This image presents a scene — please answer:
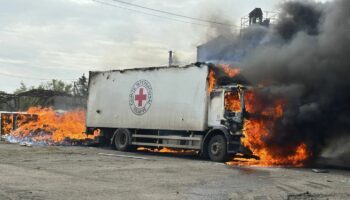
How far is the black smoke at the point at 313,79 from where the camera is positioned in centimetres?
1439

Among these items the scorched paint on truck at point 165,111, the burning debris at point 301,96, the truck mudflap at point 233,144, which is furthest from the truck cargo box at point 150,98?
the burning debris at point 301,96

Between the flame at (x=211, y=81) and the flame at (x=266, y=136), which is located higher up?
the flame at (x=211, y=81)

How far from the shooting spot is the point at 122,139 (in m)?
20.2

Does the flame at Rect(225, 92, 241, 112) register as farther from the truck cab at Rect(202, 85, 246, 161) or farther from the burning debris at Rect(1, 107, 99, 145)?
the burning debris at Rect(1, 107, 99, 145)

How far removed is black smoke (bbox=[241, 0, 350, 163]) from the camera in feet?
47.2

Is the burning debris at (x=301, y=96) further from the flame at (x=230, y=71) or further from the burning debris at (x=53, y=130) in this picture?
the burning debris at (x=53, y=130)

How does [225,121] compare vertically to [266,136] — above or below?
above

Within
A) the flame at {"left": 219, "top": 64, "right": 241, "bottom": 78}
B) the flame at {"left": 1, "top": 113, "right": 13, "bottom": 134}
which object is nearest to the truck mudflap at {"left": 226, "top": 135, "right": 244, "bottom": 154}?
the flame at {"left": 219, "top": 64, "right": 241, "bottom": 78}

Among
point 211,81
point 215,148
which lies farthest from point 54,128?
point 215,148

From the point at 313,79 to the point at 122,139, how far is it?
882 centimetres

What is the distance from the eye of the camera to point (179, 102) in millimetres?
17516

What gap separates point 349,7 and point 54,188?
10.9 meters

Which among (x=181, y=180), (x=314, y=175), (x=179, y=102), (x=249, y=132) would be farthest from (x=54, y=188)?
(x=179, y=102)

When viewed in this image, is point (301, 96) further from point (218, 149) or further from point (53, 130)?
point (53, 130)
